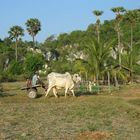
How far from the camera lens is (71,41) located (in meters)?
91.3

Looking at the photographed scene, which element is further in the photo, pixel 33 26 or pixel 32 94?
pixel 33 26

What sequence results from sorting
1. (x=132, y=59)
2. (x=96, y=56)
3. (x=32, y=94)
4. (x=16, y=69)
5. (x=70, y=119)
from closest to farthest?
(x=70, y=119)
(x=32, y=94)
(x=96, y=56)
(x=132, y=59)
(x=16, y=69)

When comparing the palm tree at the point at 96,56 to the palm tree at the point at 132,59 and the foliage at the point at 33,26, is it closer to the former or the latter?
the palm tree at the point at 132,59

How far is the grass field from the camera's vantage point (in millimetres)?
11742

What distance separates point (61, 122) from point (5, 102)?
287 inches

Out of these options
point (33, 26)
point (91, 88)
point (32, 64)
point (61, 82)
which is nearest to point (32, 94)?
point (61, 82)

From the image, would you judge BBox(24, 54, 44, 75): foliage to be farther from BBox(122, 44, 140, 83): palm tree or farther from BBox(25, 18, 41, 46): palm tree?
BBox(122, 44, 140, 83): palm tree

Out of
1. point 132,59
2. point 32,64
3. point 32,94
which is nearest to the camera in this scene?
point 32,94

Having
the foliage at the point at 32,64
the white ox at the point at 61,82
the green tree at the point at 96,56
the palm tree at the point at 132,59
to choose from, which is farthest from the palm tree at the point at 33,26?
the white ox at the point at 61,82

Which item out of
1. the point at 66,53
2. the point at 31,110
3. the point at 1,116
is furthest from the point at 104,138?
the point at 66,53

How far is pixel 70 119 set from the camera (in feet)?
49.5

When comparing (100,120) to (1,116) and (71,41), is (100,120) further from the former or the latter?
(71,41)

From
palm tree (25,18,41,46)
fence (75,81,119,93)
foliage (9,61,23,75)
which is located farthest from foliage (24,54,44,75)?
fence (75,81,119,93)

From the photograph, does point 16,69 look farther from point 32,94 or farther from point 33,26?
point 32,94
